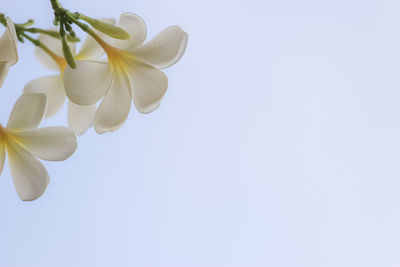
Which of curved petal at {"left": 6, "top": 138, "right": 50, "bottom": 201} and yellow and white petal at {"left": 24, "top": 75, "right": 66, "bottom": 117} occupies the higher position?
yellow and white petal at {"left": 24, "top": 75, "right": 66, "bottom": 117}

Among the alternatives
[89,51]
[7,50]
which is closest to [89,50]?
[89,51]

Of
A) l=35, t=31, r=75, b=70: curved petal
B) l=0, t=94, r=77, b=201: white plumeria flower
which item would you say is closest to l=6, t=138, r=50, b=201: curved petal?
l=0, t=94, r=77, b=201: white plumeria flower

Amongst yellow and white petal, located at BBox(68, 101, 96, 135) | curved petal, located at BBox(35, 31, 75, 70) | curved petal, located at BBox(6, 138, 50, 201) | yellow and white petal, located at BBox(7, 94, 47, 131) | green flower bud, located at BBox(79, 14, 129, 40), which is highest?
green flower bud, located at BBox(79, 14, 129, 40)

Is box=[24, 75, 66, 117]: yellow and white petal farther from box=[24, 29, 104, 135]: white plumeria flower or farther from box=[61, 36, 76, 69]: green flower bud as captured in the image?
box=[61, 36, 76, 69]: green flower bud

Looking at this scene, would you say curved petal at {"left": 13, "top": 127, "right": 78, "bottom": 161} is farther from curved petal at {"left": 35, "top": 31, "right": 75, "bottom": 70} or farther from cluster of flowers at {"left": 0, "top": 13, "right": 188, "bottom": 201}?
curved petal at {"left": 35, "top": 31, "right": 75, "bottom": 70}

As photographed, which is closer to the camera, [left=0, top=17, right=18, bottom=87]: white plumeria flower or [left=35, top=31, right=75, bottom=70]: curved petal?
[left=0, top=17, right=18, bottom=87]: white plumeria flower

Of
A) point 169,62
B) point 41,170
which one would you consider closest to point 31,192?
point 41,170

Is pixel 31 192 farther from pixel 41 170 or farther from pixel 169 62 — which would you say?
pixel 169 62

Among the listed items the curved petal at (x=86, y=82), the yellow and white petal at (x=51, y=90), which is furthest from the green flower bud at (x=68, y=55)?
the yellow and white petal at (x=51, y=90)
